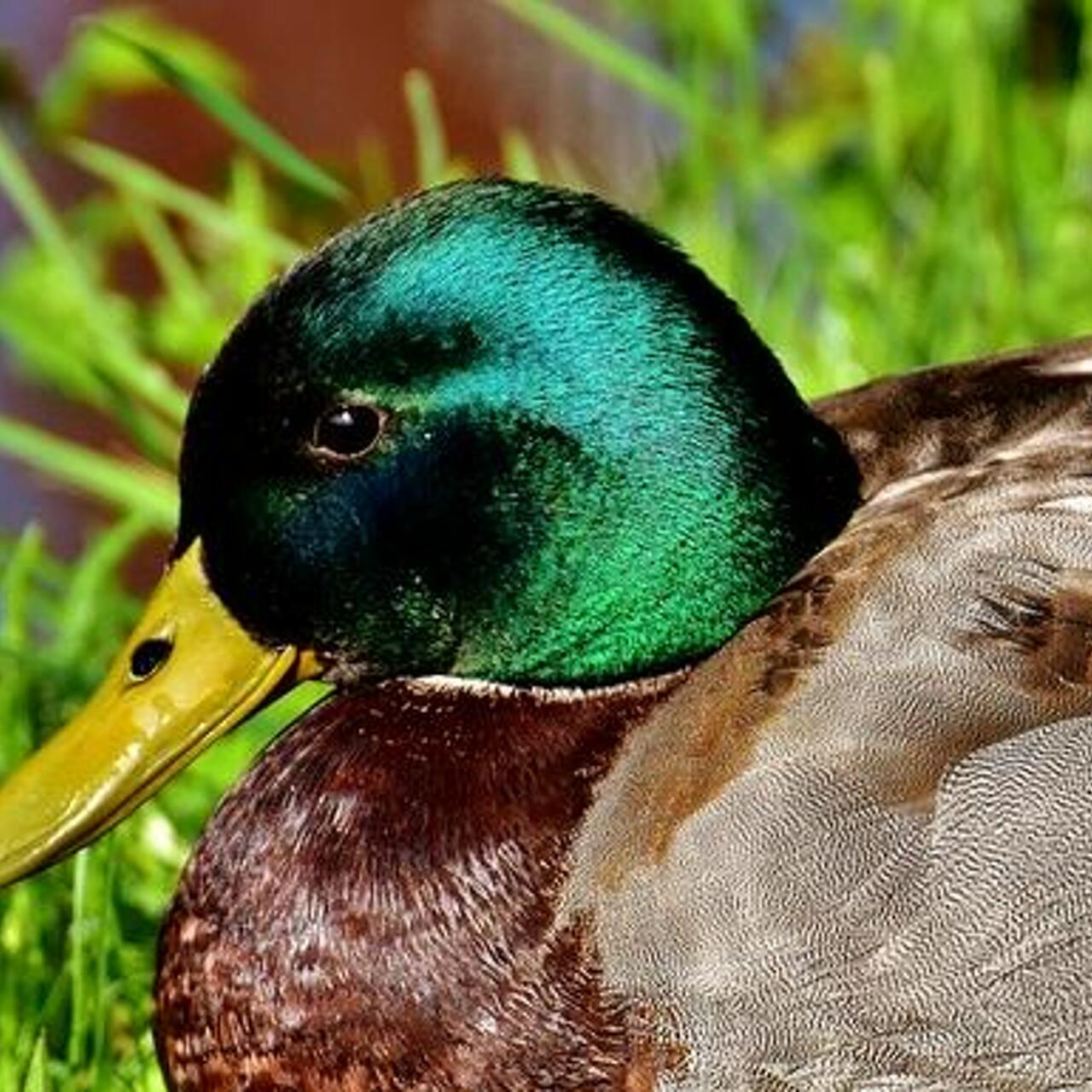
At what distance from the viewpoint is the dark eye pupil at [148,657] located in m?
3.45

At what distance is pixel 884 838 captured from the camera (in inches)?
125

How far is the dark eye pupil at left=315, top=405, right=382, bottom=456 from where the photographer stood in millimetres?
3354

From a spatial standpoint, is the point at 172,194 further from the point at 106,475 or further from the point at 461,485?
the point at 461,485

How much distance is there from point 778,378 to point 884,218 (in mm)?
2088

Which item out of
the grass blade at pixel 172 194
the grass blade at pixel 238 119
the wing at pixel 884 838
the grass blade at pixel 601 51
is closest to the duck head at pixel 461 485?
the wing at pixel 884 838

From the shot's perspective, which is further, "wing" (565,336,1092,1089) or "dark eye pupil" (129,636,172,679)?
"dark eye pupil" (129,636,172,679)

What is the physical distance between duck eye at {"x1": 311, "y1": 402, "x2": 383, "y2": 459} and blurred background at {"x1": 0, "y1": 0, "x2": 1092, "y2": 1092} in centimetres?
65

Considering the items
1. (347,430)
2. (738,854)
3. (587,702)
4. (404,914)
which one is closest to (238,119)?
(347,430)

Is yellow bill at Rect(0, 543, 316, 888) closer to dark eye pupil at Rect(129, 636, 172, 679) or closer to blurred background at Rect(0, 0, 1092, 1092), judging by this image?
dark eye pupil at Rect(129, 636, 172, 679)

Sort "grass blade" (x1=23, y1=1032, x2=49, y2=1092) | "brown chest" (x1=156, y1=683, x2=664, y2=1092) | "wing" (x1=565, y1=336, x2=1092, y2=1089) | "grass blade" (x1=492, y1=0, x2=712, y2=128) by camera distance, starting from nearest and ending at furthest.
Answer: "wing" (x1=565, y1=336, x2=1092, y2=1089) → "brown chest" (x1=156, y1=683, x2=664, y2=1092) → "grass blade" (x1=23, y1=1032, x2=49, y2=1092) → "grass blade" (x1=492, y1=0, x2=712, y2=128)

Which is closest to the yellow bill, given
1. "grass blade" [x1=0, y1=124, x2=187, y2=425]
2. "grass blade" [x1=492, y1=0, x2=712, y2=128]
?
"grass blade" [x1=0, y1=124, x2=187, y2=425]

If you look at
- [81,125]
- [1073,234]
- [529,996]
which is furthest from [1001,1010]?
[81,125]

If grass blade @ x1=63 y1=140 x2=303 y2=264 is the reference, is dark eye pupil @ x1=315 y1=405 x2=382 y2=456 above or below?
above

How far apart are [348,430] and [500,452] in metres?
0.15
